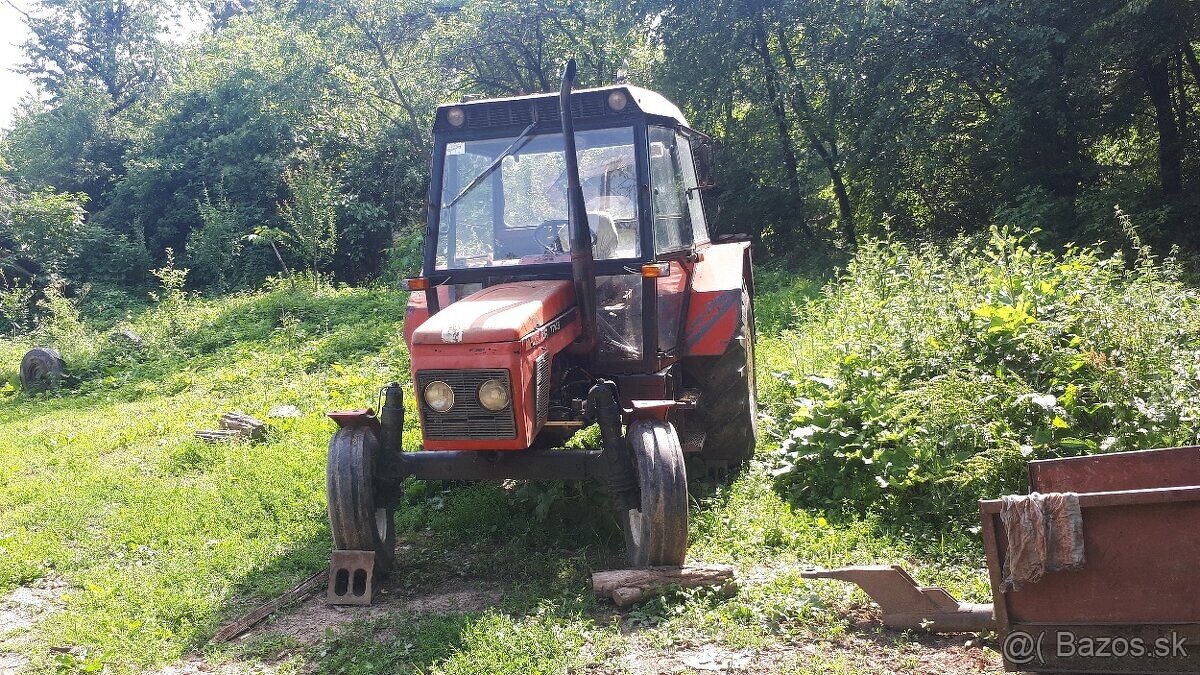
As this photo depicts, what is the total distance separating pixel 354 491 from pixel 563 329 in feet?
4.29

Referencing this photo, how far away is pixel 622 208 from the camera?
5.20 m

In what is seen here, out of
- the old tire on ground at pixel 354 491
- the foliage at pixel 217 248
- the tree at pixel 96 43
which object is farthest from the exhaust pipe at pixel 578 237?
the tree at pixel 96 43

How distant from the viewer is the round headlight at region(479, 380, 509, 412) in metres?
4.18

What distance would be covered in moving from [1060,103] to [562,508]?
10890mm

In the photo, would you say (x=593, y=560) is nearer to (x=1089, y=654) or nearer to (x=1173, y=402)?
(x=1089, y=654)

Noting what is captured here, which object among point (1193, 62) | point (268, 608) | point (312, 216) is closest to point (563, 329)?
point (268, 608)


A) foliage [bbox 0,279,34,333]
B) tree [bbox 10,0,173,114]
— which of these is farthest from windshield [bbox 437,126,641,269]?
tree [bbox 10,0,173,114]

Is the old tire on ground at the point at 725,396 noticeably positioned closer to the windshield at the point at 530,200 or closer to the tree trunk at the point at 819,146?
the windshield at the point at 530,200

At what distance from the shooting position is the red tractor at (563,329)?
4.25 metres

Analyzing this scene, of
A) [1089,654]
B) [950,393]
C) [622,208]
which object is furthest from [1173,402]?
[622,208]

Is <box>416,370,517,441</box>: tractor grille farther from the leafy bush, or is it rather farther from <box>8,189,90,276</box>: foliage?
<box>8,189,90,276</box>: foliage

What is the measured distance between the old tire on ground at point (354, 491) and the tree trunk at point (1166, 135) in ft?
40.9

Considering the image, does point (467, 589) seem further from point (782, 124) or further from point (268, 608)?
point (782, 124)

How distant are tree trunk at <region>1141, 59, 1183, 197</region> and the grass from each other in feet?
25.3
